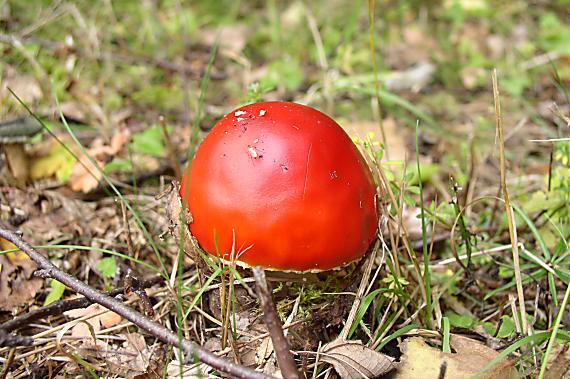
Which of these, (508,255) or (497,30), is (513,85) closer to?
(497,30)

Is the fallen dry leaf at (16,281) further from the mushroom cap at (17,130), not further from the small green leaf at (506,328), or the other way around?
the small green leaf at (506,328)

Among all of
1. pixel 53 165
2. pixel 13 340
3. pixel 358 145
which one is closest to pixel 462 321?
pixel 358 145

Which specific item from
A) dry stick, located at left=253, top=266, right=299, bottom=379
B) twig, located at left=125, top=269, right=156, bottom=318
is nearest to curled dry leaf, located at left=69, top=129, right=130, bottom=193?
twig, located at left=125, top=269, right=156, bottom=318

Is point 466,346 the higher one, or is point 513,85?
point 513,85

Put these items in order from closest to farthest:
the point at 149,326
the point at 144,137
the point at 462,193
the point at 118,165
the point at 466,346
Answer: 1. the point at 149,326
2. the point at 466,346
3. the point at 462,193
4. the point at 118,165
5. the point at 144,137

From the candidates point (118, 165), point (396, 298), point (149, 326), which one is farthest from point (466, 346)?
point (118, 165)
